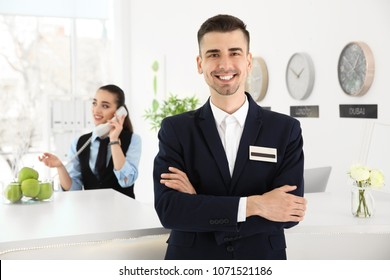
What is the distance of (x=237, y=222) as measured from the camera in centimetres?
188

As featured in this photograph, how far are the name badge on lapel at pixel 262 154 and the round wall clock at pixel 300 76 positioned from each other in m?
2.57

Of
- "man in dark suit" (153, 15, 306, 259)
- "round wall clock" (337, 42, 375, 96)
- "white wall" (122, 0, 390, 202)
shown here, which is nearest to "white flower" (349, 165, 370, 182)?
"man in dark suit" (153, 15, 306, 259)

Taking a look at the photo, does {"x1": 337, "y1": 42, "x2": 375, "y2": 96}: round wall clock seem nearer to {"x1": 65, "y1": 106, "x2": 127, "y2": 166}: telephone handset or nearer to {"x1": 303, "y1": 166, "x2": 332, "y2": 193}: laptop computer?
{"x1": 303, "y1": 166, "x2": 332, "y2": 193}: laptop computer

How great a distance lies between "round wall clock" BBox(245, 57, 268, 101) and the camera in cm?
504

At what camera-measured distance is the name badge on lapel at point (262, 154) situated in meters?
1.94

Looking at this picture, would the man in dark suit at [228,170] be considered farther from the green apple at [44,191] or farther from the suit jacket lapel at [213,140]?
the green apple at [44,191]

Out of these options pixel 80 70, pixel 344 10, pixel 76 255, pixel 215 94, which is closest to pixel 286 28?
pixel 344 10

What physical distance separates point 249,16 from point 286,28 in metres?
0.66

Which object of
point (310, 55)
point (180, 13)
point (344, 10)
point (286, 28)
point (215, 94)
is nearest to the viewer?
point (215, 94)

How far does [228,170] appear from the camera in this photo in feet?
6.38

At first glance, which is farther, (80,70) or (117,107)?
(80,70)

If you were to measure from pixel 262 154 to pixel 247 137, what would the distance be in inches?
3.4

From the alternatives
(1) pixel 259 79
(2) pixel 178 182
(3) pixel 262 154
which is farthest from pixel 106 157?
(1) pixel 259 79
